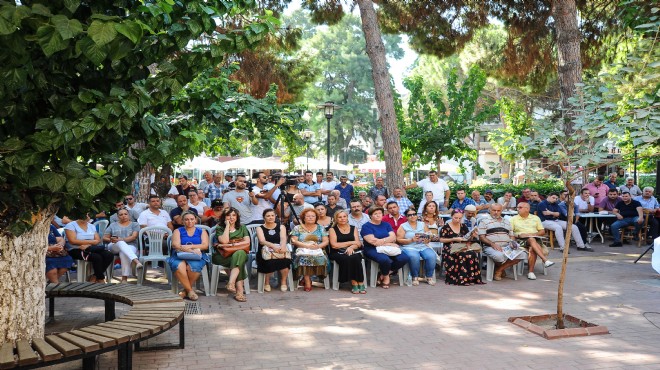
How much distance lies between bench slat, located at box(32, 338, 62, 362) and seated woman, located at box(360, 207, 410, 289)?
505 centimetres

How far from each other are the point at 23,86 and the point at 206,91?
53.8 inches

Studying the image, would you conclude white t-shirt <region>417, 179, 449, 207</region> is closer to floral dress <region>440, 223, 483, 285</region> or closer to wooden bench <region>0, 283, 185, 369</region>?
floral dress <region>440, 223, 483, 285</region>

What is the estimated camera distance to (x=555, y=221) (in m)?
12.3

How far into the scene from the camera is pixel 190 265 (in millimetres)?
7805

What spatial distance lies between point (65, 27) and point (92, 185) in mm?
1161

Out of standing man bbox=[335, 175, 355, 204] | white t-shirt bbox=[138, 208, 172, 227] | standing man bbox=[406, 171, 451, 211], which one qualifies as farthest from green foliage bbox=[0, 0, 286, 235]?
standing man bbox=[406, 171, 451, 211]

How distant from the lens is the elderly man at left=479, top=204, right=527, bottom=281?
9062 mm

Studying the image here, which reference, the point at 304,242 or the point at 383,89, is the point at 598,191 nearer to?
the point at 383,89

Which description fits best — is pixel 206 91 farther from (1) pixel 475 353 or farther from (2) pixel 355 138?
(2) pixel 355 138

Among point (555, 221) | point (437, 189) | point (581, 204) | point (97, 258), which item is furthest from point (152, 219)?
point (581, 204)

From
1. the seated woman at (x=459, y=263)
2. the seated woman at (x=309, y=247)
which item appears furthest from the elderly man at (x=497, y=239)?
the seated woman at (x=309, y=247)

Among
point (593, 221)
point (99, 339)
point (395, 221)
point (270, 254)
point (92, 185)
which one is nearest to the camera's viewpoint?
point (92, 185)

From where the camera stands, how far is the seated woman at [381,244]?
8.50 meters

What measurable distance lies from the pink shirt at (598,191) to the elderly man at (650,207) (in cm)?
71
